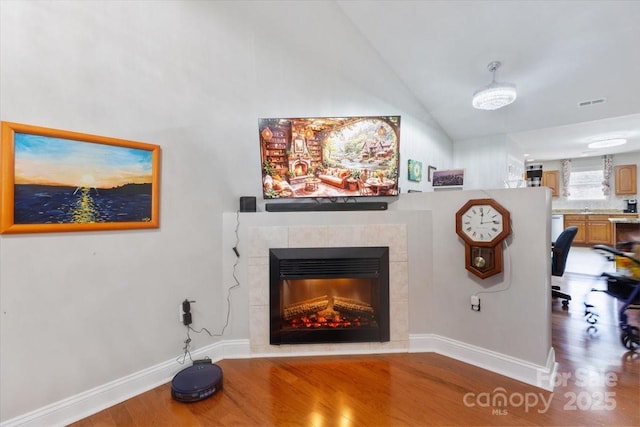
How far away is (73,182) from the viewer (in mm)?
1570

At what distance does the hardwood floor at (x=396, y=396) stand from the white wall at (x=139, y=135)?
0.39 metres

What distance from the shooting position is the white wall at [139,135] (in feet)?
4.76

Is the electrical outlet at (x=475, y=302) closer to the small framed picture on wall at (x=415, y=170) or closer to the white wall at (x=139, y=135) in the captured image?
the white wall at (x=139, y=135)

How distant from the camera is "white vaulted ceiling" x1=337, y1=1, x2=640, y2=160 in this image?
268cm

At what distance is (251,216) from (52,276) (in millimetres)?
1253

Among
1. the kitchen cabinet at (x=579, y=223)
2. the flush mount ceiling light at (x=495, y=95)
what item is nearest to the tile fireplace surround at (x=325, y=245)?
the flush mount ceiling light at (x=495, y=95)

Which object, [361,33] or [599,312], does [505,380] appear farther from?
[361,33]

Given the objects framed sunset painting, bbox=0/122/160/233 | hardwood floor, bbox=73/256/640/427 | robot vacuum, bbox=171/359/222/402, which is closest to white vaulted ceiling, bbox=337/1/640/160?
framed sunset painting, bbox=0/122/160/233

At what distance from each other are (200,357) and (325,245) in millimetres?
1338

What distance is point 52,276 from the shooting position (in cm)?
152

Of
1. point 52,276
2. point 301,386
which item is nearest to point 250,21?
point 52,276

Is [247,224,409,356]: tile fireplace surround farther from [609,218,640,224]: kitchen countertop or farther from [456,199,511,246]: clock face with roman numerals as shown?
[609,218,640,224]: kitchen countertop

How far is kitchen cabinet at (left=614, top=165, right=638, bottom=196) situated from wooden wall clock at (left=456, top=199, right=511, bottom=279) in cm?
799

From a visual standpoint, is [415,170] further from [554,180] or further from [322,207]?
[554,180]
